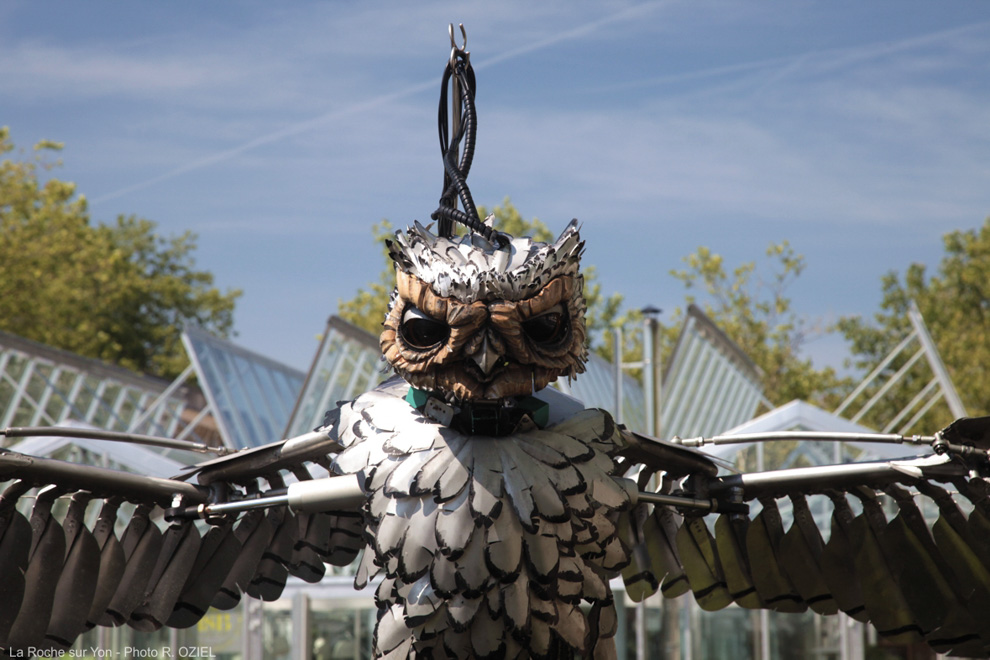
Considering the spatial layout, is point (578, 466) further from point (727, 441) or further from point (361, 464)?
point (727, 441)

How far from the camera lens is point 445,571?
340 cm

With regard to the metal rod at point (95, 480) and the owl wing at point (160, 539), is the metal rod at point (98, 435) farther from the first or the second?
the metal rod at point (95, 480)

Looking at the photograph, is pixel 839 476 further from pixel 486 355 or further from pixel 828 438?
pixel 486 355

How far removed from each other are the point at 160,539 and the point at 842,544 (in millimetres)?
2735

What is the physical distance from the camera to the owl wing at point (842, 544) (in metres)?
4.15

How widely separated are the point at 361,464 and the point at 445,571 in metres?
0.51

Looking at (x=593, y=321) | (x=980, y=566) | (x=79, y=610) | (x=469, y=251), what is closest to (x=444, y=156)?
(x=469, y=251)

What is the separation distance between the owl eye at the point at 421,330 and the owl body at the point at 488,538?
0.35m

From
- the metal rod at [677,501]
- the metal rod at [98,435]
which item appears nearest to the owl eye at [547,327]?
the metal rod at [677,501]

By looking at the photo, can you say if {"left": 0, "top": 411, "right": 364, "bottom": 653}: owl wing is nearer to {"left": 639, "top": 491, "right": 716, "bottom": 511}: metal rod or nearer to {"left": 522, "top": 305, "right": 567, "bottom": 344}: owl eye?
{"left": 522, "top": 305, "right": 567, "bottom": 344}: owl eye

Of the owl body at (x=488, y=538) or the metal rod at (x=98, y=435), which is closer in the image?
the owl body at (x=488, y=538)

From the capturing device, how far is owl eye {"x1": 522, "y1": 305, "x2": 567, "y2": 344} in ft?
Answer: 11.3

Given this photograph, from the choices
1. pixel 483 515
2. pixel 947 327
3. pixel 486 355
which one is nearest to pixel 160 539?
pixel 483 515

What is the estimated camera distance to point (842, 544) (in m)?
4.45
